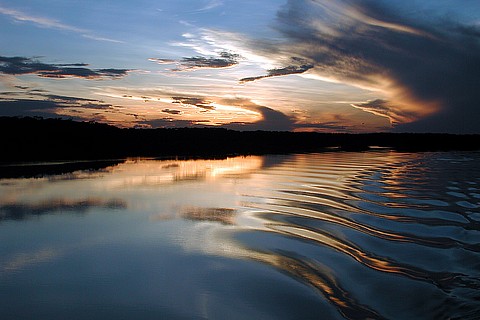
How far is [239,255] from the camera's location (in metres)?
8.18

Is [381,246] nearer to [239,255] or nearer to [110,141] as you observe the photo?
[239,255]

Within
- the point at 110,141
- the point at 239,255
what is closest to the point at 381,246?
the point at 239,255

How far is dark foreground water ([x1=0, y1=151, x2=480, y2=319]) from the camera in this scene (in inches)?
229

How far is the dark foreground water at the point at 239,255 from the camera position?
5.81m

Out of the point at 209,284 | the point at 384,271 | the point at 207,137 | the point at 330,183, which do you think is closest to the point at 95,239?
the point at 209,284

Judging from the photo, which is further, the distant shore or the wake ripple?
the distant shore

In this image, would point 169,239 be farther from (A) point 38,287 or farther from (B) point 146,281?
(A) point 38,287

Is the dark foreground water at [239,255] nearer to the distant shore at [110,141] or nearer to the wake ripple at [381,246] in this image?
the wake ripple at [381,246]

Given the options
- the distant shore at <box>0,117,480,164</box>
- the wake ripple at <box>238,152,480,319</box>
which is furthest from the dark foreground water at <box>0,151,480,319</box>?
the distant shore at <box>0,117,480,164</box>

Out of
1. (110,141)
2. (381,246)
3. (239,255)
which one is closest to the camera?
(239,255)

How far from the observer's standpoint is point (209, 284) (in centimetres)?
668

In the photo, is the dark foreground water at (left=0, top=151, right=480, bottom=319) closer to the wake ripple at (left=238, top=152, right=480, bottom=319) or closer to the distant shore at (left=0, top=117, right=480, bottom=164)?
the wake ripple at (left=238, top=152, right=480, bottom=319)

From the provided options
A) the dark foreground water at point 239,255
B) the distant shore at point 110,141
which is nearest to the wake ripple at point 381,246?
the dark foreground water at point 239,255

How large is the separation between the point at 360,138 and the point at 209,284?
99.3m
